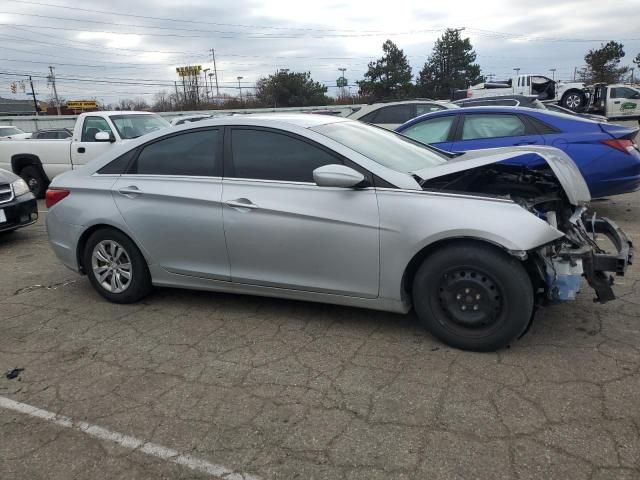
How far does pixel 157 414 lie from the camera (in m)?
2.91

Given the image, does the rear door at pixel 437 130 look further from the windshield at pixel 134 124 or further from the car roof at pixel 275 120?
the windshield at pixel 134 124

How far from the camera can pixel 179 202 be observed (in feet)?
13.6

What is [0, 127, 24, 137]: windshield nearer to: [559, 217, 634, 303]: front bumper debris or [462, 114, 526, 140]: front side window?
[462, 114, 526, 140]: front side window

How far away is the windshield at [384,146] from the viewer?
3.79m

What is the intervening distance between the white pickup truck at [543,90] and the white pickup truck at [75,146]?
1837cm

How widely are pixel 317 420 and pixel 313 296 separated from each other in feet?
3.73

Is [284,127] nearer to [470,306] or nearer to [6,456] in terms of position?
[470,306]

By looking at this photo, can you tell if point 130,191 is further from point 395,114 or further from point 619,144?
point 395,114

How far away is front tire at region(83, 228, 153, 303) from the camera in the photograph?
4.45 meters

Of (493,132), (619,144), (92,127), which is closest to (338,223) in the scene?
(493,132)

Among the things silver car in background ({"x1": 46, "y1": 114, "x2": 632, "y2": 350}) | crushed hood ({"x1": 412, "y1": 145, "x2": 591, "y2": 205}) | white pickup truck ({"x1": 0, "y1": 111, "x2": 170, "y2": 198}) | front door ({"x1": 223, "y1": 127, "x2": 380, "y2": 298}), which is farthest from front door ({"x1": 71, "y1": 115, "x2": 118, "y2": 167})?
crushed hood ({"x1": 412, "y1": 145, "x2": 591, "y2": 205})

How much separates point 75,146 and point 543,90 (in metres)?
26.0

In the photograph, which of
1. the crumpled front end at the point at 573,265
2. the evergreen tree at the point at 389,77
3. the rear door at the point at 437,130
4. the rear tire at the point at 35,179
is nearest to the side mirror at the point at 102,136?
the rear tire at the point at 35,179

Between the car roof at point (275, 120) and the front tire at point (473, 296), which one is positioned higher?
the car roof at point (275, 120)
